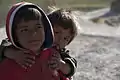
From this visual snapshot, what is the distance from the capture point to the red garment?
6.49 feet

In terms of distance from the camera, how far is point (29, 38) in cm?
189

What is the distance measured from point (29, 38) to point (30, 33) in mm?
29

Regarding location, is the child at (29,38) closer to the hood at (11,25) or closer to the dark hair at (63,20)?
the hood at (11,25)

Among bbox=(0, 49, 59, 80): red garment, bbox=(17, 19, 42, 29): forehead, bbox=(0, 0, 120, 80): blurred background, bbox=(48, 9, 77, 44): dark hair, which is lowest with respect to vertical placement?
bbox=(0, 0, 120, 80): blurred background

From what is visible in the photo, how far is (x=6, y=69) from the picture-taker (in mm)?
1975

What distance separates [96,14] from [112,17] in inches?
32.6

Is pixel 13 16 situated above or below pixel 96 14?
above

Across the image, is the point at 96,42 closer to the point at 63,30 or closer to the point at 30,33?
the point at 63,30

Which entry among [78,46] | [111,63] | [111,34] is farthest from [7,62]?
[111,34]

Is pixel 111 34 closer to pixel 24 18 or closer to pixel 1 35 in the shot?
pixel 1 35

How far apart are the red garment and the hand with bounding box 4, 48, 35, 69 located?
0.14 ft

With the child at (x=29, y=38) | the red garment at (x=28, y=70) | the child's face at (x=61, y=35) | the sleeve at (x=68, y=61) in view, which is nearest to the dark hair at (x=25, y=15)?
the child at (x=29, y=38)

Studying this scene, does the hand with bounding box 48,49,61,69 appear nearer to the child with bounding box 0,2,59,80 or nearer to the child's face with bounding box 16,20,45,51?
the child with bounding box 0,2,59,80

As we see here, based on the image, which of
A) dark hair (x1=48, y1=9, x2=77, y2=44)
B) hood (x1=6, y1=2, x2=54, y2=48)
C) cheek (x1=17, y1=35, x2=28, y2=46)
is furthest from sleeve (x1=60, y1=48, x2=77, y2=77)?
cheek (x1=17, y1=35, x2=28, y2=46)
